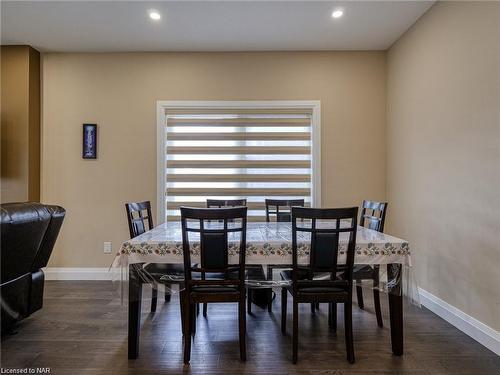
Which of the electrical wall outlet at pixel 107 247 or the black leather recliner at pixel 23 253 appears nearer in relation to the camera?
the black leather recliner at pixel 23 253

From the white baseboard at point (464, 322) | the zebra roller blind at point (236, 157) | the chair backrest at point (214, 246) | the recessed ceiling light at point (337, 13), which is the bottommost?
the white baseboard at point (464, 322)

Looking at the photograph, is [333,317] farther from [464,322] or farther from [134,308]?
[134,308]

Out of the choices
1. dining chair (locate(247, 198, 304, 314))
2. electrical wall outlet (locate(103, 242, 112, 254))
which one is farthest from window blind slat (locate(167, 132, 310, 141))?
electrical wall outlet (locate(103, 242, 112, 254))

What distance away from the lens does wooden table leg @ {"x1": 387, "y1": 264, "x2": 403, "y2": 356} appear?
194cm

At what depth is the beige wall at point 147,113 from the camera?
148 inches

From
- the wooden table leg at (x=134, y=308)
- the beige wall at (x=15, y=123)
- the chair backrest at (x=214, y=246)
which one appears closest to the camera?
the chair backrest at (x=214, y=246)

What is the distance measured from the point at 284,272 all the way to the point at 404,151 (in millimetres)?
2131

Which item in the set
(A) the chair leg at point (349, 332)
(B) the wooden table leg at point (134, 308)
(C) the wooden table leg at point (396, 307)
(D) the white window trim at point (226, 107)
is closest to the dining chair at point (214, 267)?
(B) the wooden table leg at point (134, 308)

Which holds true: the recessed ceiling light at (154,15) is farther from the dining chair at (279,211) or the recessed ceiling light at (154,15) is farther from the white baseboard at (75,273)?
A: the white baseboard at (75,273)

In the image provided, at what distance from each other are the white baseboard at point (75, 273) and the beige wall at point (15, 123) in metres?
0.95

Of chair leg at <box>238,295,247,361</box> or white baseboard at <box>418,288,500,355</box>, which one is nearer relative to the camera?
chair leg at <box>238,295,247,361</box>

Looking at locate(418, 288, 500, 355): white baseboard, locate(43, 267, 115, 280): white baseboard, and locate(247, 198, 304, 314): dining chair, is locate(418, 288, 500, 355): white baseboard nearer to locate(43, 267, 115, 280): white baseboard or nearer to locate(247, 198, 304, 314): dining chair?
locate(247, 198, 304, 314): dining chair

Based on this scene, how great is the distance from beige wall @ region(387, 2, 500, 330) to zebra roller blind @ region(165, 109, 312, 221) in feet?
3.86

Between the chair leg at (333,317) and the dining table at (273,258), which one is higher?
the dining table at (273,258)
